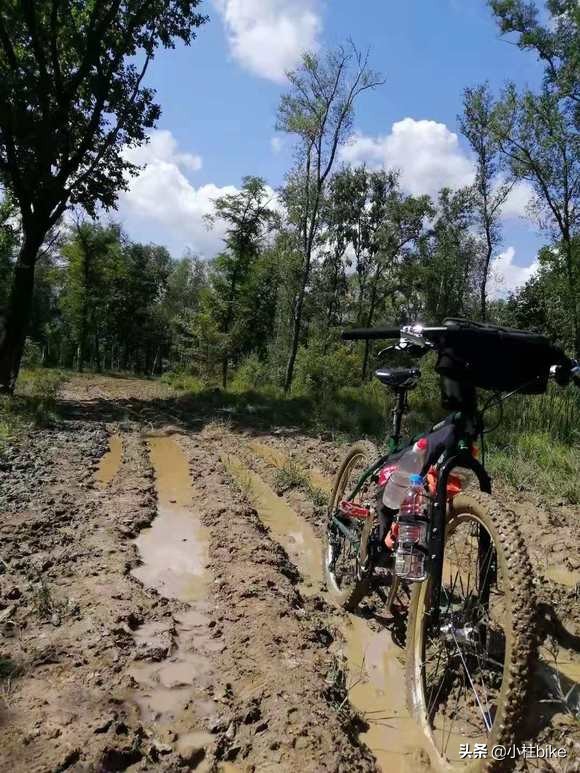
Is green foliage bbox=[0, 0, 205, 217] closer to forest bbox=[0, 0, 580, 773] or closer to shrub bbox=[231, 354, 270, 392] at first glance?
forest bbox=[0, 0, 580, 773]

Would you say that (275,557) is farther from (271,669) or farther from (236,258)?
(236,258)

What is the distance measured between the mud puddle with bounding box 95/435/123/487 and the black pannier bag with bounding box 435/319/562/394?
535 cm

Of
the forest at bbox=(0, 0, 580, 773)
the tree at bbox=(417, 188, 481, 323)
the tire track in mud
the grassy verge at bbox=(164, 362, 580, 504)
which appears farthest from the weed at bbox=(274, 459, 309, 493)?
the tree at bbox=(417, 188, 481, 323)

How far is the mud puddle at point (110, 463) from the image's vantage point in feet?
23.9

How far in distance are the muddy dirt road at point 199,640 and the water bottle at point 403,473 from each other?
3.22 ft

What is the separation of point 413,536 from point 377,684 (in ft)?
3.37

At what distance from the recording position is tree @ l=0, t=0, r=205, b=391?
14.1 m

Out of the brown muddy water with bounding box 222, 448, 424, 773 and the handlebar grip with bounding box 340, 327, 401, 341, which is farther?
the handlebar grip with bounding box 340, 327, 401, 341

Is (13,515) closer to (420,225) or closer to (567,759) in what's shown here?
(567,759)

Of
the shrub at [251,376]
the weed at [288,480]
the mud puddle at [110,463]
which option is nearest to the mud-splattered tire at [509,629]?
the weed at [288,480]

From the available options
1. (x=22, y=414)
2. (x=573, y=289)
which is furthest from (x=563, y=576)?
(x=573, y=289)

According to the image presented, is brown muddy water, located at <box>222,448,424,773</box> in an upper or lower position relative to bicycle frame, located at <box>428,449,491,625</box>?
lower

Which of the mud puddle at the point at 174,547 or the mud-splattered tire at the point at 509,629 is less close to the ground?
the mud-splattered tire at the point at 509,629

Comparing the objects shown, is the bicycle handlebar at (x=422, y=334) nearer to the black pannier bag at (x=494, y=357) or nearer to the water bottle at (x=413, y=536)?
the black pannier bag at (x=494, y=357)
